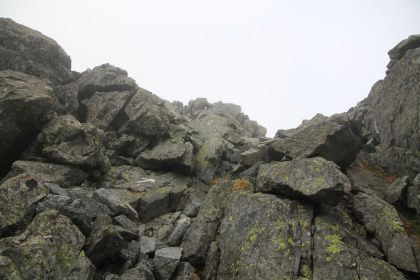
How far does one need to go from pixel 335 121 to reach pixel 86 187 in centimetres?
2005

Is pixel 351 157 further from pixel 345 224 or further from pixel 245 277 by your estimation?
pixel 245 277

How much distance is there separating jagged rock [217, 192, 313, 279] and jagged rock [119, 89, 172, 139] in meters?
14.5

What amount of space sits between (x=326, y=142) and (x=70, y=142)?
19638 mm

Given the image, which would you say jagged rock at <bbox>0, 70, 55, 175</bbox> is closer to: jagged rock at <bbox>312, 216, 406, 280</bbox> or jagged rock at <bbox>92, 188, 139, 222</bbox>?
jagged rock at <bbox>92, 188, 139, 222</bbox>

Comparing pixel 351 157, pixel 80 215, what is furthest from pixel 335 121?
pixel 80 215

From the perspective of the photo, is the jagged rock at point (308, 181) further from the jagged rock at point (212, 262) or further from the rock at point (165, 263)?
the rock at point (165, 263)

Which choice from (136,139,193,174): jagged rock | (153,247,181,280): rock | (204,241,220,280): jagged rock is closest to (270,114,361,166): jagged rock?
(204,241,220,280): jagged rock

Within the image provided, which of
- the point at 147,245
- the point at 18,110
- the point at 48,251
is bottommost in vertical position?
the point at 147,245

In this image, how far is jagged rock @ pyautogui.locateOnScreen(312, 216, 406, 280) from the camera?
10.6 meters

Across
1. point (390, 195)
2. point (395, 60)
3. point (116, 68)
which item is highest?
point (395, 60)

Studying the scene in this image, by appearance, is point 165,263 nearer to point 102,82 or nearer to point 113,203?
point 113,203

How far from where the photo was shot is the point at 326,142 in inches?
690

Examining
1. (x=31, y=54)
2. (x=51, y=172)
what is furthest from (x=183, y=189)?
(x=31, y=54)

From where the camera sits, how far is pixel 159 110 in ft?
93.4
